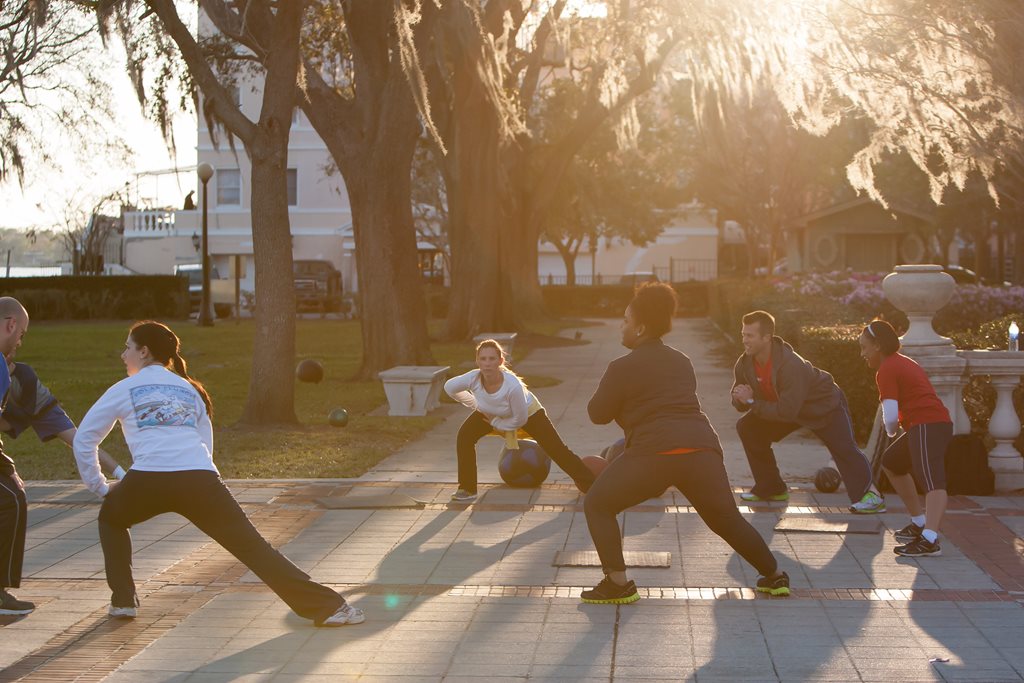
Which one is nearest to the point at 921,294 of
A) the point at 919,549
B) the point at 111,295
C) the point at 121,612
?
the point at 919,549

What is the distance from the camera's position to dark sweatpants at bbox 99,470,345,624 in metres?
6.52

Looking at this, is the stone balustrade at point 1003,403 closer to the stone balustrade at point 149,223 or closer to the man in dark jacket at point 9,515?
the man in dark jacket at point 9,515

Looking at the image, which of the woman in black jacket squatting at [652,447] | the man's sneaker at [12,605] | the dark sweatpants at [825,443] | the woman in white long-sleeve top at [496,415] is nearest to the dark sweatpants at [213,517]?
the man's sneaker at [12,605]

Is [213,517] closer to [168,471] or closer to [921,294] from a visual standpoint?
[168,471]

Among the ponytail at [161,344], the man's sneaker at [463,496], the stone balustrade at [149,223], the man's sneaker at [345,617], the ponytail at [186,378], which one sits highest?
the stone balustrade at [149,223]

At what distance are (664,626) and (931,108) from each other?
1680 centimetres

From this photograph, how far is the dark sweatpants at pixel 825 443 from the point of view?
31.7ft

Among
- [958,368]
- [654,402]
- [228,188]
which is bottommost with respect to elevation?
[958,368]

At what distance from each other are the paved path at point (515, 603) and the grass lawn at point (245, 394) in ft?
5.58

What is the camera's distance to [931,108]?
21672mm

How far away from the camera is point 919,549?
325 inches

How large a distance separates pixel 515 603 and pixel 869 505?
344 centimetres

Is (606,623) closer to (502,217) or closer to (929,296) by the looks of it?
(929,296)

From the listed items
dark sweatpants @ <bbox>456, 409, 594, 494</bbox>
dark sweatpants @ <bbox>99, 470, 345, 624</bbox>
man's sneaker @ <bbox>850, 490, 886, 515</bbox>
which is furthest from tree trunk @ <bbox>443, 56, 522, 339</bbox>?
dark sweatpants @ <bbox>99, 470, 345, 624</bbox>
